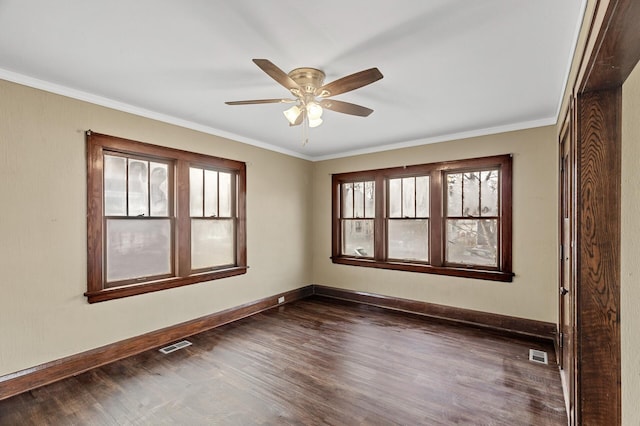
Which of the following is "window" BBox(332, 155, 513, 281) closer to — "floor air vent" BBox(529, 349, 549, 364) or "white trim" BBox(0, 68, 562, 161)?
"white trim" BBox(0, 68, 562, 161)

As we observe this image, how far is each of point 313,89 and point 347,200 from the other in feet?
10.7

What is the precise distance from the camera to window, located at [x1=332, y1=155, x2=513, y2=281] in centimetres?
421

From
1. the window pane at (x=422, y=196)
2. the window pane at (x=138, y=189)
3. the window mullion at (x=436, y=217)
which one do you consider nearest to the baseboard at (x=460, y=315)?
the window mullion at (x=436, y=217)

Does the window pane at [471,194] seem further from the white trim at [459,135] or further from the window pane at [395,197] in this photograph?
the window pane at [395,197]

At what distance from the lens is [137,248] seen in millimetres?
3535

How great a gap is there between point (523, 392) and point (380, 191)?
3249mm

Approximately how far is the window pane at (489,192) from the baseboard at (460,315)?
138cm

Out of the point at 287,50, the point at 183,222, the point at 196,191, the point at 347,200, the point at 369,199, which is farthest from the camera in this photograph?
the point at 347,200

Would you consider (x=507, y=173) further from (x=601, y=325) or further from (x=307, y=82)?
(x=307, y=82)

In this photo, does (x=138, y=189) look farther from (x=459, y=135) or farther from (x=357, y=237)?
(x=459, y=135)

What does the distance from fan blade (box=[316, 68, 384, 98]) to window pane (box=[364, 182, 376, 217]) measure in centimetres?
297

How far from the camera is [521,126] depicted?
3.94 meters

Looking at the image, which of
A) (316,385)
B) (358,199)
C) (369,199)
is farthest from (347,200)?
(316,385)

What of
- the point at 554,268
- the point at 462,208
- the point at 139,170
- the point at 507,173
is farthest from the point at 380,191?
the point at 139,170
